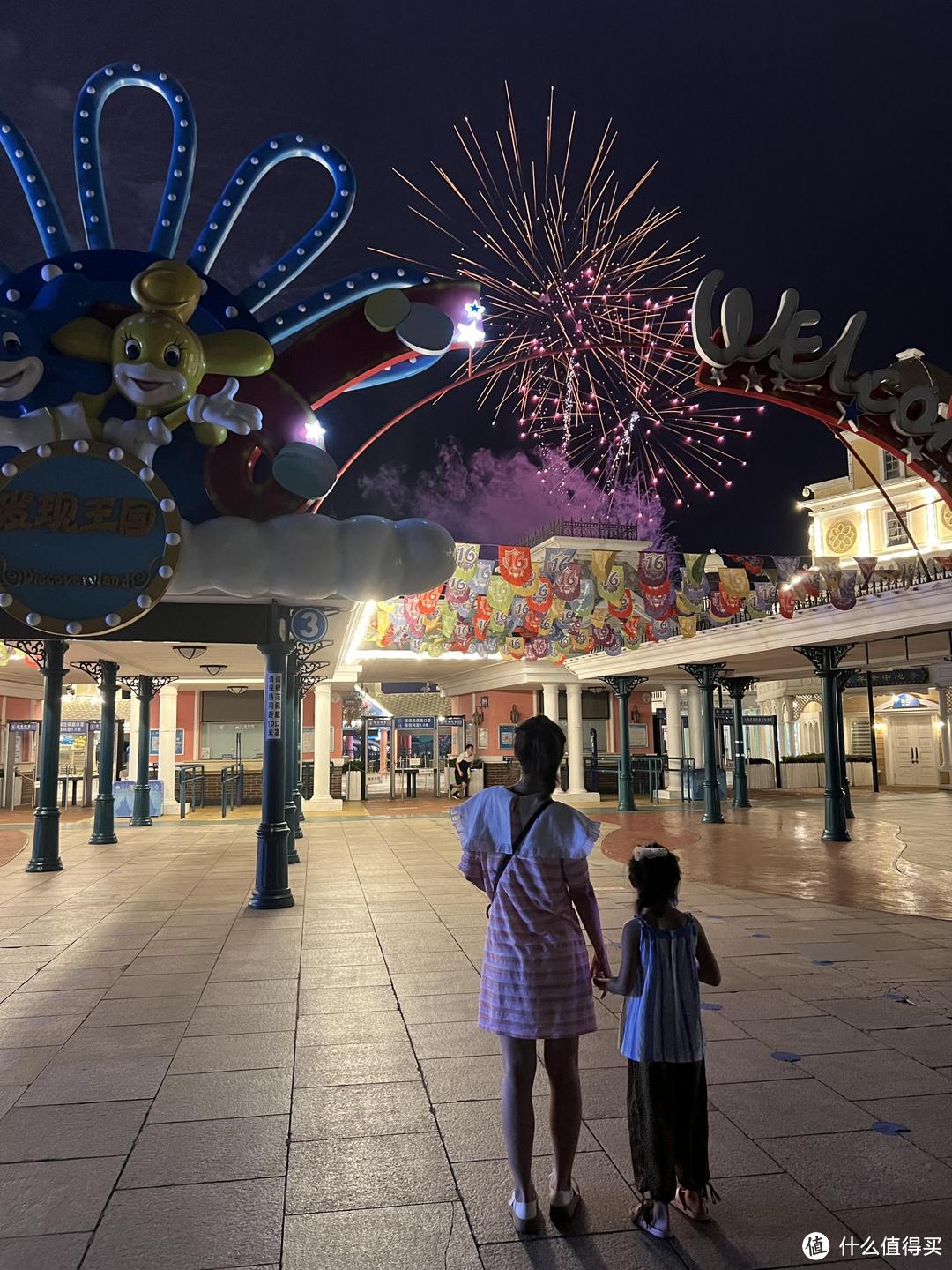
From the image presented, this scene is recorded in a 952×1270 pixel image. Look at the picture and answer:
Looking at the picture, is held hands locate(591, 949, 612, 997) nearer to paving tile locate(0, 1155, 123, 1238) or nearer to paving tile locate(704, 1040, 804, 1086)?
paving tile locate(704, 1040, 804, 1086)

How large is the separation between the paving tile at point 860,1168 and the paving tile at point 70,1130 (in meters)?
2.77

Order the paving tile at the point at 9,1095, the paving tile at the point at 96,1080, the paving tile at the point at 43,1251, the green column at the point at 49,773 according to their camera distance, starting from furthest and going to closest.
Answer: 1. the green column at the point at 49,773
2. the paving tile at the point at 96,1080
3. the paving tile at the point at 9,1095
4. the paving tile at the point at 43,1251

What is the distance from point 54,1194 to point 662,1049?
7.78 ft

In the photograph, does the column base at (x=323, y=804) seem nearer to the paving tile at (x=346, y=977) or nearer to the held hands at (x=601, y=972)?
the paving tile at (x=346, y=977)

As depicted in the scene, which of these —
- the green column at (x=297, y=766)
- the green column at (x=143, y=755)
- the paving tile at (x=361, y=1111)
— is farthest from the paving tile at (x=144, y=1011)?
the green column at (x=143, y=755)

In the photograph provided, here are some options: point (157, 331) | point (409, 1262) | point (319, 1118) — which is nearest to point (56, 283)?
point (157, 331)

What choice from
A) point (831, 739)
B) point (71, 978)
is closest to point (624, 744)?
point (831, 739)

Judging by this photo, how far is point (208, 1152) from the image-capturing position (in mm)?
3863

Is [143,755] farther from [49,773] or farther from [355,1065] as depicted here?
[355,1065]

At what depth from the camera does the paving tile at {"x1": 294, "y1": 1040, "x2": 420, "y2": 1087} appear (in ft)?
15.5

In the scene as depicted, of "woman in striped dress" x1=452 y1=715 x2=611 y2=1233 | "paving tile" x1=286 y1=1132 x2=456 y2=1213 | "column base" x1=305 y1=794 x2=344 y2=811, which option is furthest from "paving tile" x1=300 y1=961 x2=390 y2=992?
"column base" x1=305 y1=794 x2=344 y2=811

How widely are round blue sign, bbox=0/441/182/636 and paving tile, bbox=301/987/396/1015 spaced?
2782mm

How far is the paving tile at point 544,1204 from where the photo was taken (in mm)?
3205

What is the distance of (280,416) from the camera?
6957 millimetres
